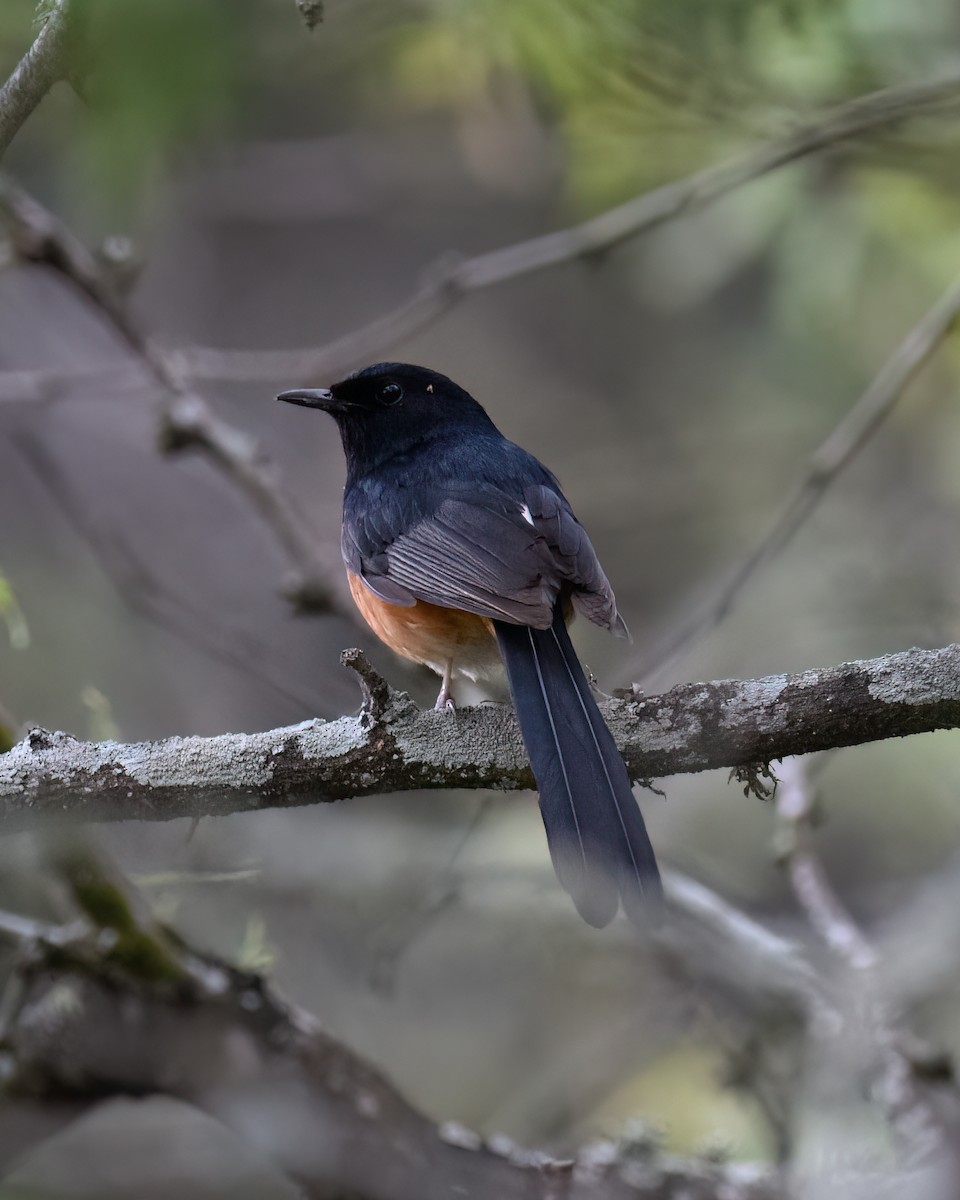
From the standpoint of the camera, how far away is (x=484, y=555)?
128 inches

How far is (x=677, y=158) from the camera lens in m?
5.23

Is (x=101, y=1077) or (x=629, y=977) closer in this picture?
(x=101, y=1077)

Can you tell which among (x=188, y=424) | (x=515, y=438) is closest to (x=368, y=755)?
(x=188, y=424)

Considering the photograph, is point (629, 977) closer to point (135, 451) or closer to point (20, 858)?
point (20, 858)

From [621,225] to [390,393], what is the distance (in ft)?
3.23

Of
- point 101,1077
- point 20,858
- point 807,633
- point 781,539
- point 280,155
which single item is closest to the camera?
point 20,858

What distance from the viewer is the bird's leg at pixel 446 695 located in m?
2.97

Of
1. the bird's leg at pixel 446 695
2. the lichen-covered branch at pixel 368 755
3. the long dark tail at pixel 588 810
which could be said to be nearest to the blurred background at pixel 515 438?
the lichen-covered branch at pixel 368 755

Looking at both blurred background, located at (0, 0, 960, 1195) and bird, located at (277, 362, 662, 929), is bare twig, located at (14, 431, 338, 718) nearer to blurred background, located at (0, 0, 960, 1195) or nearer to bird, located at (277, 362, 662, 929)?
blurred background, located at (0, 0, 960, 1195)

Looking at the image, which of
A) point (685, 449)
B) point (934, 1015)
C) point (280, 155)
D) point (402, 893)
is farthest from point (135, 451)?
point (934, 1015)

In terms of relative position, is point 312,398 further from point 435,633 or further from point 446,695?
point 446,695

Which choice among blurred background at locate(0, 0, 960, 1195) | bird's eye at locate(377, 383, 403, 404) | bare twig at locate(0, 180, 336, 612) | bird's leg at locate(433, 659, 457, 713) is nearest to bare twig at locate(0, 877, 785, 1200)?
blurred background at locate(0, 0, 960, 1195)

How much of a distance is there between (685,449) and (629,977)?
291 centimetres

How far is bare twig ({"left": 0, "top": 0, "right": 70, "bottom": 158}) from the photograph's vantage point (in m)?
2.33
